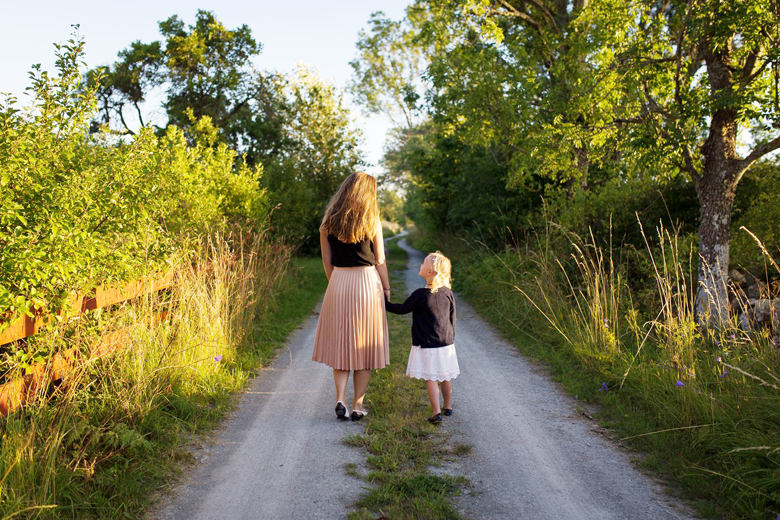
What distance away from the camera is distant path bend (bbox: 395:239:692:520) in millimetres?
3463

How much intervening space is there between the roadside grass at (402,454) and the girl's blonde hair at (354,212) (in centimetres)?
164

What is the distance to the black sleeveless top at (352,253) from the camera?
5020 millimetres

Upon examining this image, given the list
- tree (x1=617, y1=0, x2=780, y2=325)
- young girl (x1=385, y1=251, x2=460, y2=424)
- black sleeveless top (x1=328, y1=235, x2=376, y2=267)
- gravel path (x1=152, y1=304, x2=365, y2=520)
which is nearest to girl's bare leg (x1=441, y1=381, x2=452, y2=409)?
young girl (x1=385, y1=251, x2=460, y2=424)

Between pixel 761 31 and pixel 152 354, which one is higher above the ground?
pixel 761 31

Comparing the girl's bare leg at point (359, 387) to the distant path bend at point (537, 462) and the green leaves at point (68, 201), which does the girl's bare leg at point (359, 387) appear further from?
the green leaves at point (68, 201)

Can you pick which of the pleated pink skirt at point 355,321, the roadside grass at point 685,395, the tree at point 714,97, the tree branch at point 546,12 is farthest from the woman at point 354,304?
the tree branch at point 546,12

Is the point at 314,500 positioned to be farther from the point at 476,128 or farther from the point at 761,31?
the point at 476,128

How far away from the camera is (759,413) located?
4.08 meters

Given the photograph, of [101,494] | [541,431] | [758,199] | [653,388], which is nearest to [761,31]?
[758,199]

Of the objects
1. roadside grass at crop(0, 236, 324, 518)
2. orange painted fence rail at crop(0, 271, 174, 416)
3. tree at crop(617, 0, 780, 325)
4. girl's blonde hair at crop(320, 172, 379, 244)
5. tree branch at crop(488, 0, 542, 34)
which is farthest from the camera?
tree branch at crop(488, 0, 542, 34)

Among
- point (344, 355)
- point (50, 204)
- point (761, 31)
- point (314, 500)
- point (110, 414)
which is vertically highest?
point (761, 31)

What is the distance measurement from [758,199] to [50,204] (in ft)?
34.0

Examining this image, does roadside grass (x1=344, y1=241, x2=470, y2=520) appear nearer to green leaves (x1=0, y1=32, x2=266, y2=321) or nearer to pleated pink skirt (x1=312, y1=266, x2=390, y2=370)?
pleated pink skirt (x1=312, y1=266, x2=390, y2=370)

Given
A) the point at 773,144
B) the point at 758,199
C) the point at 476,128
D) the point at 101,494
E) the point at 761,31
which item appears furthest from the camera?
the point at 476,128
